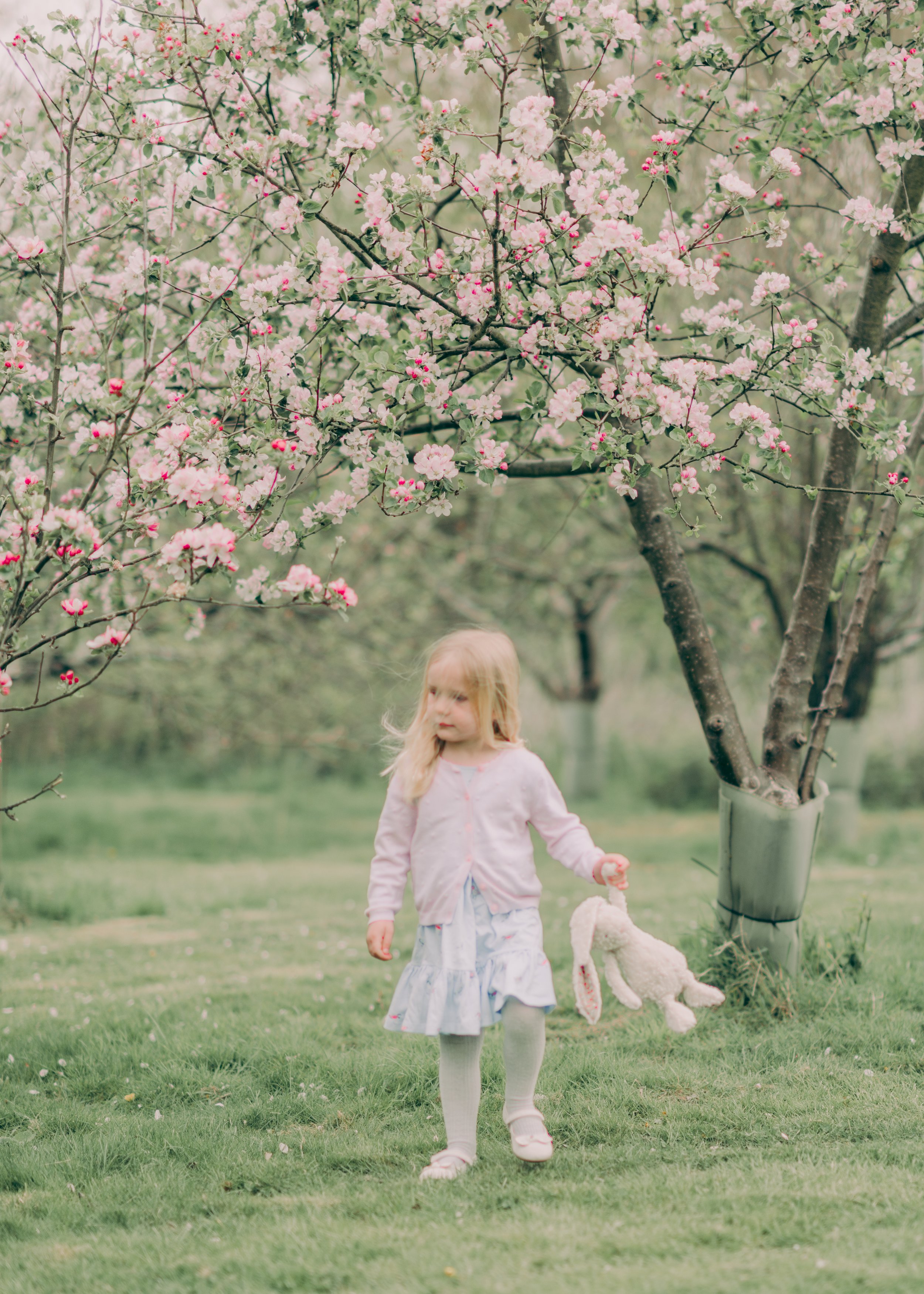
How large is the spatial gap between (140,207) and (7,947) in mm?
5289

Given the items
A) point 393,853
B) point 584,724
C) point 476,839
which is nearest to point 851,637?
point 476,839

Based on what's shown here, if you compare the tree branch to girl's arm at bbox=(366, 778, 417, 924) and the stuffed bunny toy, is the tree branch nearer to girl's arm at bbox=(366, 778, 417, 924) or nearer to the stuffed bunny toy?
the stuffed bunny toy

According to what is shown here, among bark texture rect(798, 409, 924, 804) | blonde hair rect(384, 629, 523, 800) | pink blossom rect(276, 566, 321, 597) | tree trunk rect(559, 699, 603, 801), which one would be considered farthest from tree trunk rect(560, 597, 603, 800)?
pink blossom rect(276, 566, 321, 597)

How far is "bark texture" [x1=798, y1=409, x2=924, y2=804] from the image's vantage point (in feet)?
17.0

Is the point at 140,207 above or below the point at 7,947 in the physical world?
above

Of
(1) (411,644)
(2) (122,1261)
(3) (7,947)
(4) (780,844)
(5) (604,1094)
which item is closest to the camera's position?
(2) (122,1261)

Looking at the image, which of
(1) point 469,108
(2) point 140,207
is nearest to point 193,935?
(2) point 140,207

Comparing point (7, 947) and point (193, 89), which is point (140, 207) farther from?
point (7, 947)

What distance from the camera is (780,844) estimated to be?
4957 millimetres

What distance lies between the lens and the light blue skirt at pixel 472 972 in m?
3.32

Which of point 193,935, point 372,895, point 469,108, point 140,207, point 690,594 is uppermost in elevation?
point 469,108

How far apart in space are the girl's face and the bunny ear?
26.6 inches

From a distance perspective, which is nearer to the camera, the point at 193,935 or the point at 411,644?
the point at 193,935

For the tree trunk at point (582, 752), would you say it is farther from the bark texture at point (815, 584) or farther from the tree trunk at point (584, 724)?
the bark texture at point (815, 584)
